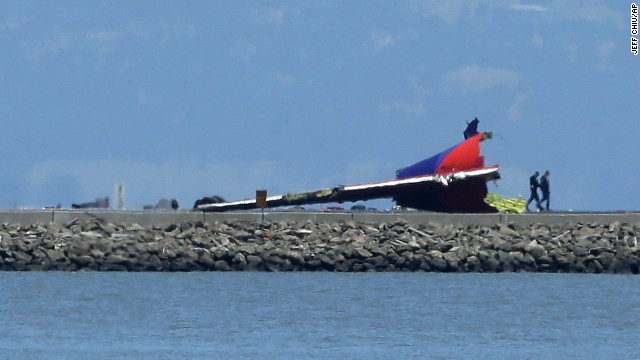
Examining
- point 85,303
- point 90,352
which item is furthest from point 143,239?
point 90,352

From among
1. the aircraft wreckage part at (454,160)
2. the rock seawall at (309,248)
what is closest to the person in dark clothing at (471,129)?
the aircraft wreckage part at (454,160)

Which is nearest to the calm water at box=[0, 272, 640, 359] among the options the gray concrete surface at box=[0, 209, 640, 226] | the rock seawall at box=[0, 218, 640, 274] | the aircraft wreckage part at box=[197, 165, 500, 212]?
the rock seawall at box=[0, 218, 640, 274]

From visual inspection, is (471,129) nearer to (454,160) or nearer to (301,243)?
(454,160)

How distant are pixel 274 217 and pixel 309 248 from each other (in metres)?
2.10

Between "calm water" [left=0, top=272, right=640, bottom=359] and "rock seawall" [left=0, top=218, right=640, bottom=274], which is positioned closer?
"calm water" [left=0, top=272, right=640, bottom=359]

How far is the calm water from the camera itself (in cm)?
A: 3597

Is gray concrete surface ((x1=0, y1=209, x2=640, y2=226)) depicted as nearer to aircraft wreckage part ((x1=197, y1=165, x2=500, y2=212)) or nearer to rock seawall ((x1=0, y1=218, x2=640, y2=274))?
rock seawall ((x1=0, y1=218, x2=640, y2=274))

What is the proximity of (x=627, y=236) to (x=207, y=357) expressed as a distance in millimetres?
15556

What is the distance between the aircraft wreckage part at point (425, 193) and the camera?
169 feet

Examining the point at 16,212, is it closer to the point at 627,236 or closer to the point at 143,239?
the point at 143,239

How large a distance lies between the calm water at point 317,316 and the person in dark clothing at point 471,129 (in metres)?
6.49

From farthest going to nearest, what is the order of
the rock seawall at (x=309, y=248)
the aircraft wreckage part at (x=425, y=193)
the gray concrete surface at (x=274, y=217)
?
the aircraft wreckage part at (x=425, y=193) → the gray concrete surface at (x=274, y=217) → the rock seawall at (x=309, y=248)

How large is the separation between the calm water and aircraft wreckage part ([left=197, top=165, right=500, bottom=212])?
4.22 m

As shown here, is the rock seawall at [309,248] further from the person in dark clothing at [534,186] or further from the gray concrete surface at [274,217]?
the person in dark clothing at [534,186]
